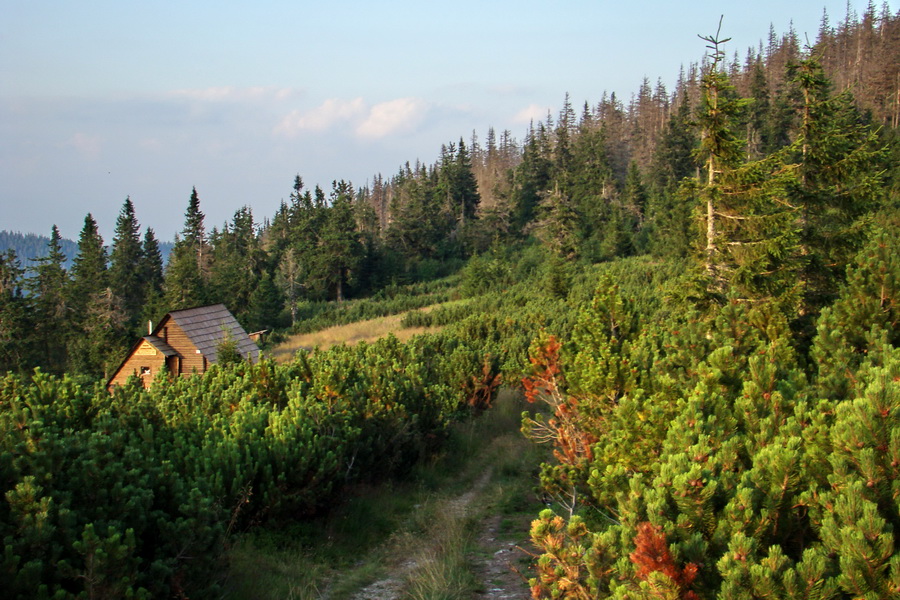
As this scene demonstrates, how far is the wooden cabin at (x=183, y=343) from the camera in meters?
26.2

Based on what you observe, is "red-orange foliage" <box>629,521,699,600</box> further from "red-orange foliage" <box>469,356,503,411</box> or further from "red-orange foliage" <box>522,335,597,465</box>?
"red-orange foliage" <box>469,356,503,411</box>

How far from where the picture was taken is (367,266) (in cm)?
5841

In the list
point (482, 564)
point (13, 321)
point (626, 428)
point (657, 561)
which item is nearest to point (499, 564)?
point (482, 564)

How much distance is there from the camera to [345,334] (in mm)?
38281

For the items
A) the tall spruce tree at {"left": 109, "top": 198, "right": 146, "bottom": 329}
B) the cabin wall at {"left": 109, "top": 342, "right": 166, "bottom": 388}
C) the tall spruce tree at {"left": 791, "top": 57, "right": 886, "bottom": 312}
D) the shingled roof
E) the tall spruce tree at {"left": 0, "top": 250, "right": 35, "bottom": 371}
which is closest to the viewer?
the tall spruce tree at {"left": 791, "top": 57, "right": 886, "bottom": 312}

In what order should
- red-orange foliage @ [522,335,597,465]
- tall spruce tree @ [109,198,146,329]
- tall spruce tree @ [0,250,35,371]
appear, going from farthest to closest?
tall spruce tree @ [109,198,146,329] < tall spruce tree @ [0,250,35,371] < red-orange foliage @ [522,335,597,465]

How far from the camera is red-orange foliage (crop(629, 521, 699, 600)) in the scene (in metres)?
3.19

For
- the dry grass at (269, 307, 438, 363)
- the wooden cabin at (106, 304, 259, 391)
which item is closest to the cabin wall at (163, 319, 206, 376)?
the wooden cabin at (106, 304, 259, 391)

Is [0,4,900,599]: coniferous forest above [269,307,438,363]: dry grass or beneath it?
above

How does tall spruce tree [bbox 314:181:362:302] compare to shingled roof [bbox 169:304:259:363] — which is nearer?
shingled roof [bbox 169:304:259:363]

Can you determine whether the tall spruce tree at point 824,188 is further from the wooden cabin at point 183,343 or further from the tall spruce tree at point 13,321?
the tall spruce tree at point 13,321

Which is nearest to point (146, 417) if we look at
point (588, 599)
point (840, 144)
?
point (588, 599)

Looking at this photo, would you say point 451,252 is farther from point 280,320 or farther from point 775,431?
point 775,431

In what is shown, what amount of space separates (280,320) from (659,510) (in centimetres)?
4650
